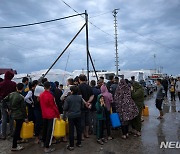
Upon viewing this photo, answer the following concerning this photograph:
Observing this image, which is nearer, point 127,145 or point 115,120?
point 127,145

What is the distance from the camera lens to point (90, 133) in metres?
8.02

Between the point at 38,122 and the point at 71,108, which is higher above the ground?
the point at 71,108

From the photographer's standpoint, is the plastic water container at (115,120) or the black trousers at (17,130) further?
the plastic water container at (115,120)

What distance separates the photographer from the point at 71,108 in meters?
6.33

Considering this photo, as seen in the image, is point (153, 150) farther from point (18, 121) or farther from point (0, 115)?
point (0, 115)

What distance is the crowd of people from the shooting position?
250 inches

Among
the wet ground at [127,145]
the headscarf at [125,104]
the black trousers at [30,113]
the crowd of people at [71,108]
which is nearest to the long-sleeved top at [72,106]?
the crowd of people at [71,108]

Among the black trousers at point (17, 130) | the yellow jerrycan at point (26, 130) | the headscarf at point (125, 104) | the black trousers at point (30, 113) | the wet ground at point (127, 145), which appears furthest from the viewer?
the headscarf at point (125, 104)

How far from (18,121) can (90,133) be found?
8.74ft

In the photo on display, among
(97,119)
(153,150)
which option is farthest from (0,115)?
(153,150)

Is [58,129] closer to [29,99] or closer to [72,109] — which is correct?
[72,109]

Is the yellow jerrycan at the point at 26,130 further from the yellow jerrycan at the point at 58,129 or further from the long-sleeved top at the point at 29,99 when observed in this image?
the yellow jerrycan at the point at 58,129

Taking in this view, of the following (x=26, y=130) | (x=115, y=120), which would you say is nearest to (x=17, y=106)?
(x=26, y=130)

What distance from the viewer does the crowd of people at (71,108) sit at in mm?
6340
